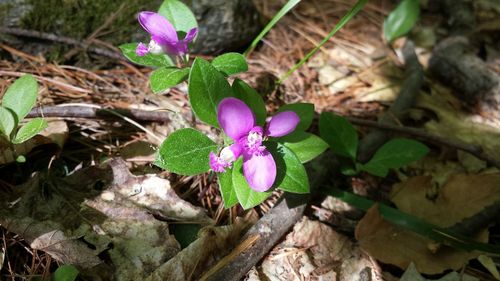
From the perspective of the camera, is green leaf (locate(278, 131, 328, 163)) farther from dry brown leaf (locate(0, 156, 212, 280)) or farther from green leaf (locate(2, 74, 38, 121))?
green leaf (locate(2, 74, 38, 121))

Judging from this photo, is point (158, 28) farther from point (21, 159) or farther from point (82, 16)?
point (82, 16)

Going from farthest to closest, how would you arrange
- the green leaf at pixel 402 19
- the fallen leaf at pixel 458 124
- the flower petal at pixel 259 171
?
the green leaf at pixel 402 19 → the fallen leaf at pixel 458 124 → the flower petal at pixel 259 171

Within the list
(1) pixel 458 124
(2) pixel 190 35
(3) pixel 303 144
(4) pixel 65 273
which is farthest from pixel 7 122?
(1) pixel 458 124

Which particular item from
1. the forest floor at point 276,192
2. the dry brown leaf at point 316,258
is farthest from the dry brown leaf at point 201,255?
the dry brown leaf at point 316,258

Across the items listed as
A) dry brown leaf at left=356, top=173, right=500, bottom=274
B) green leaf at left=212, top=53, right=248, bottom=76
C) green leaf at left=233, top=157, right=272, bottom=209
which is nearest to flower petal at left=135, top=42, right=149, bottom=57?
green leaf at left=212, top=53, right=248, bottom=76

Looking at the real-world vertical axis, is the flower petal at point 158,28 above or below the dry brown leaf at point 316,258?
above

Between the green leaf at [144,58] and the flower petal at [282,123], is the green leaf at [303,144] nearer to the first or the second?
the flower petal at [282,123]
